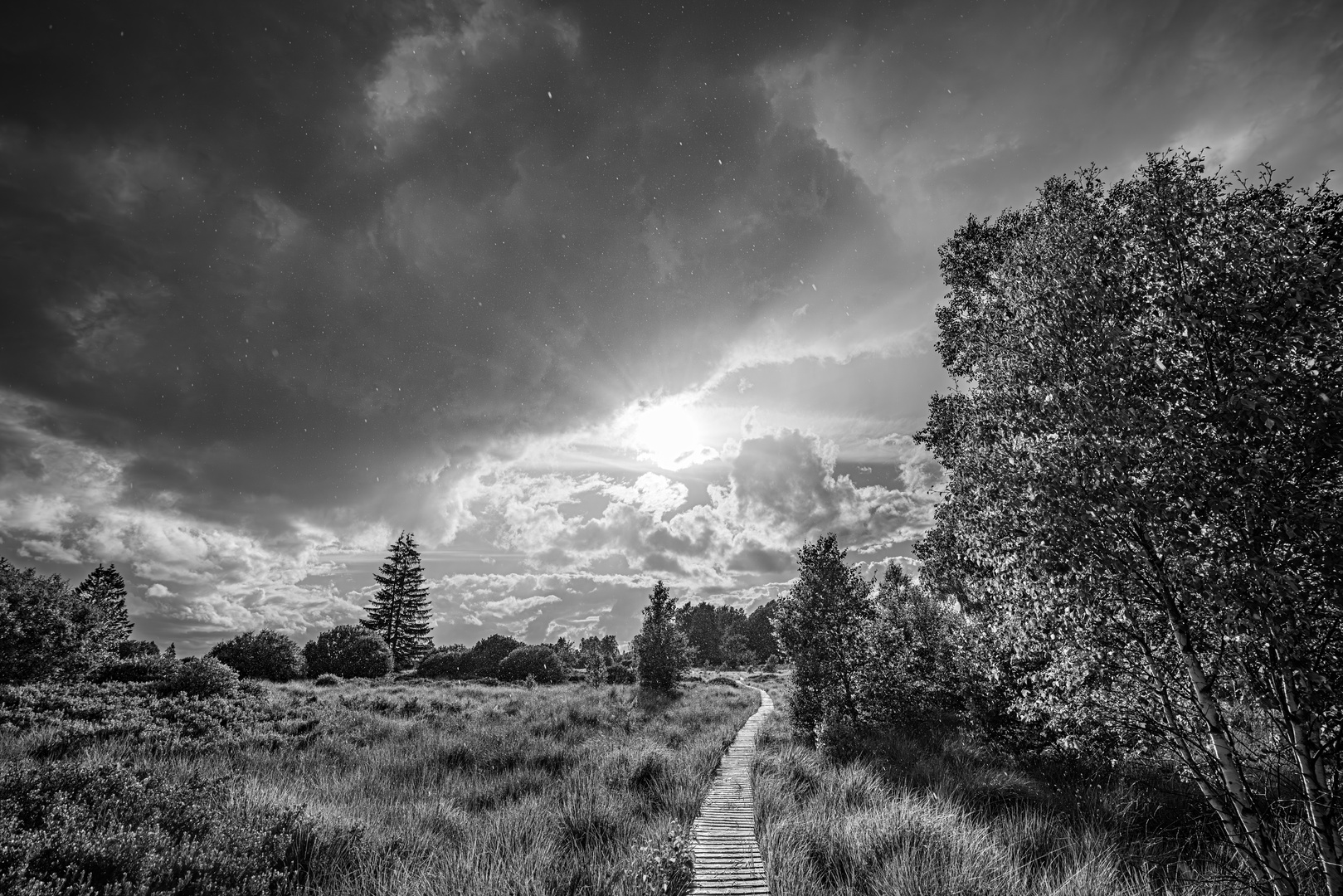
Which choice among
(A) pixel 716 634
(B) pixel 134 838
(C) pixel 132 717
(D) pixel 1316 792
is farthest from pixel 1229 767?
(A) pixel 716 634

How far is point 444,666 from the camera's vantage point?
43.5 m

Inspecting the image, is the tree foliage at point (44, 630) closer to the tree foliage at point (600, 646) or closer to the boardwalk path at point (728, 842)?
the boardwalk path at point (728, 842)

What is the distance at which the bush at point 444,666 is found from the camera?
42.9m

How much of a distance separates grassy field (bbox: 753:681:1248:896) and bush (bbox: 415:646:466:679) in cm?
3694

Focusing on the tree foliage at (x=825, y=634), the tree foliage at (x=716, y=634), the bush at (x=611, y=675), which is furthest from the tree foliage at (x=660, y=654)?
the tree foliage at (x=716, y=634)

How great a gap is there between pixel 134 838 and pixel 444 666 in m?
42.6

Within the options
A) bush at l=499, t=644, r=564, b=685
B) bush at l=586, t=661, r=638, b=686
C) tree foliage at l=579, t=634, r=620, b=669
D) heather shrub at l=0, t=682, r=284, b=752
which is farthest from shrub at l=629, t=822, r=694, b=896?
tree foliage at l=579, t=634, r=620, b=669

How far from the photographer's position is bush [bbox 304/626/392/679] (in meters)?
38.7

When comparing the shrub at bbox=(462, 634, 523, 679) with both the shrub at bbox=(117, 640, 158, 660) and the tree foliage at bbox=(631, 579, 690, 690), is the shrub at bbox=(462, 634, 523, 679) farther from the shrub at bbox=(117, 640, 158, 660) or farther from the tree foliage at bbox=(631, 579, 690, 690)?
the shrub at bbox=(117, 640, 158, 660)

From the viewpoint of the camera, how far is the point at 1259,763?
6.05m

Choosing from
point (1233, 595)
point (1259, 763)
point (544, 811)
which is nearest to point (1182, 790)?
point (1259, 763)

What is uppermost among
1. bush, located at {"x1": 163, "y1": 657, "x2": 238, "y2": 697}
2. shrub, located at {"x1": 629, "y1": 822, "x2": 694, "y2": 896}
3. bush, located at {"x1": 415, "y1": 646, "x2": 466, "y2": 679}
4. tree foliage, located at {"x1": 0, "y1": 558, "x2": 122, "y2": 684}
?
tree foliage, located at {"x1": 0, "y1": 558, "x2": 122, "y2": 684}

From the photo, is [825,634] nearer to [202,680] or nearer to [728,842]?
[728,842]

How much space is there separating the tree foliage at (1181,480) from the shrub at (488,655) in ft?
140
